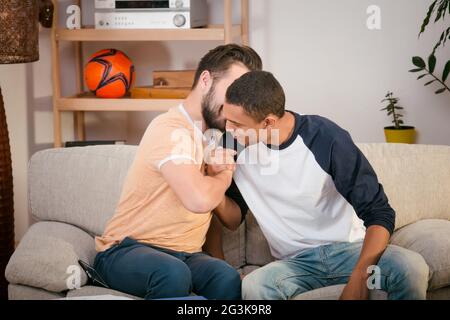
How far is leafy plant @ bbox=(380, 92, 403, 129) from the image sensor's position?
10.9 feet

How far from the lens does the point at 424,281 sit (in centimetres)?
176

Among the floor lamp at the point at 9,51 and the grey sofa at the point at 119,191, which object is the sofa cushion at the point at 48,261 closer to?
the grey sofa at the point at 119,191

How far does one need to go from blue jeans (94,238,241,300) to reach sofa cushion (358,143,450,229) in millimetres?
587

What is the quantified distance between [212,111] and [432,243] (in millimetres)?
677

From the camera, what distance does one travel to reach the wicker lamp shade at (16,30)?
2.45m

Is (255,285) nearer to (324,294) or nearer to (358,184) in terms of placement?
(324,294)

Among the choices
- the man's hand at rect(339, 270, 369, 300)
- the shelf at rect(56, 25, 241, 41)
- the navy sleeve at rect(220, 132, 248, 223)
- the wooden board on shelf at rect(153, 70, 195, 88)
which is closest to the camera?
the man's hand at rect(339, 270, 369, 300)

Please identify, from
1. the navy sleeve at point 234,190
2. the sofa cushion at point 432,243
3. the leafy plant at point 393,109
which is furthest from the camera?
the leafy plant at point 393,109

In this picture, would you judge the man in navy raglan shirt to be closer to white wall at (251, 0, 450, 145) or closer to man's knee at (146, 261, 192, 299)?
man's knee at (146, 261, 192, 299)

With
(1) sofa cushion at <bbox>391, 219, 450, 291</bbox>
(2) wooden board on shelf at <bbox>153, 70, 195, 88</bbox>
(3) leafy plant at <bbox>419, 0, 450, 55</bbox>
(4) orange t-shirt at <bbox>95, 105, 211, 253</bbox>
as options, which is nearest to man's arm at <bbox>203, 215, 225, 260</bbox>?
(4) orange t-shirt at <bbox>95, 105, 211, 253</bbox>

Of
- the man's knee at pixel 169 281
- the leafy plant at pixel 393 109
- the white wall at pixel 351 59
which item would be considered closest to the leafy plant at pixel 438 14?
the white wall at pixel 351 59

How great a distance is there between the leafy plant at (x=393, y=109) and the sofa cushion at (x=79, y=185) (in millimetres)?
1471

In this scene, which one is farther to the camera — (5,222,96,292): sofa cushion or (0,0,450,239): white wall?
(0,0,450,239): white wall

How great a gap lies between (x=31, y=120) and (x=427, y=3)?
1.85 metres
